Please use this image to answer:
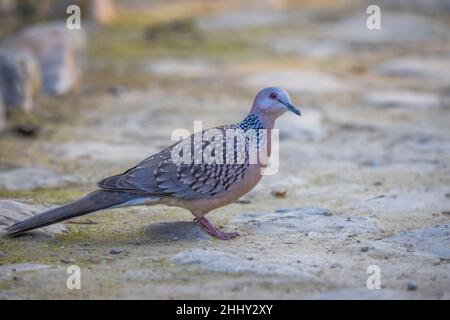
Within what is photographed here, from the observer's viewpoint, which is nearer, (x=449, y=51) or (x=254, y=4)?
(x=449, y=51)

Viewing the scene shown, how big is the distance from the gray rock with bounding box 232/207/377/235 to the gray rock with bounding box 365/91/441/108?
4067mm

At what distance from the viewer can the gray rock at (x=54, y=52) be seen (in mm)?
10352

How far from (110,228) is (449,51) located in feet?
26.9

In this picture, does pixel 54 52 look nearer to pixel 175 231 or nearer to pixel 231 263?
pixel 175 231

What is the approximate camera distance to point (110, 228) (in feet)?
18.1

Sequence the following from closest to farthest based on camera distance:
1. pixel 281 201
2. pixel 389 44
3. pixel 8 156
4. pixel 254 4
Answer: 1. pixel 281 201
2. pixel 8 156
3. pixel 389 44
4. pixel 254 4

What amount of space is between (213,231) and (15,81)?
15.7 feet

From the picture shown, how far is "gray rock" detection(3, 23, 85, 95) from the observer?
34.0 feet

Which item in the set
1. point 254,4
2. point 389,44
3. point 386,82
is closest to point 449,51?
point 389,44

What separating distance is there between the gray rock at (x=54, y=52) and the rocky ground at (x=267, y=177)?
0.23 metres

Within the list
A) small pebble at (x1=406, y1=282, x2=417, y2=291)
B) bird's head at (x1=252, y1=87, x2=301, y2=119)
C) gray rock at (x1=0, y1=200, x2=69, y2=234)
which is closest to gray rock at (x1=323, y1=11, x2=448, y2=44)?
bird's head at (x1=252, y1=87, x2=301, y2=119)

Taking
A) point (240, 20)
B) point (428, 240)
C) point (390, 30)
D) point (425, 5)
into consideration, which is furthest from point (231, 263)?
point (425, 5)

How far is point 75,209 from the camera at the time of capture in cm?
495
